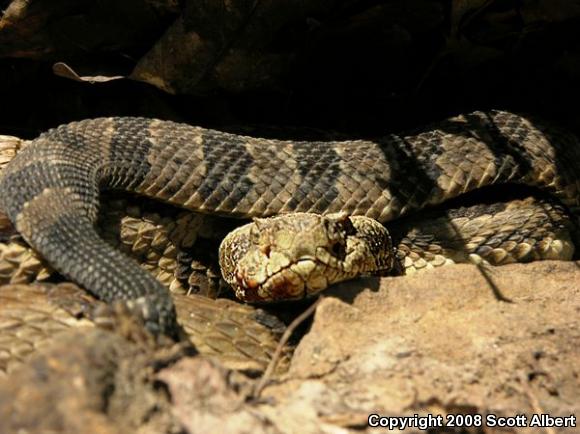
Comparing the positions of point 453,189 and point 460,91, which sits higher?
point 460,91

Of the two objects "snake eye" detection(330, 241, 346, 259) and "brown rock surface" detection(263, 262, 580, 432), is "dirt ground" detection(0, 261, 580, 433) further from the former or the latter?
"snake eye" detection(330, 241, 346, 259)

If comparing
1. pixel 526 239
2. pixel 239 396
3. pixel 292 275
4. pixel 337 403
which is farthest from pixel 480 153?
pixel 239 396

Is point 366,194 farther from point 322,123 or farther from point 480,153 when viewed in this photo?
point 322,123

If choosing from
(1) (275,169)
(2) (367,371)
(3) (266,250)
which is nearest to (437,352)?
(2) (367,371)

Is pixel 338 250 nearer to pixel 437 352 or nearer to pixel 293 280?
pixel 293 280

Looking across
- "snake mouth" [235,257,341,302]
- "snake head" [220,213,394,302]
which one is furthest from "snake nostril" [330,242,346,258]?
"snake mouth" [235,257,341,302]

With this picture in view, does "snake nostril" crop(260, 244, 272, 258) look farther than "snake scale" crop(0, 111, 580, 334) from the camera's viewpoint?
No

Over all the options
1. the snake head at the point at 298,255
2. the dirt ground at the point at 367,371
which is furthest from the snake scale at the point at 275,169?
the dirt ground at the point at 367,371
